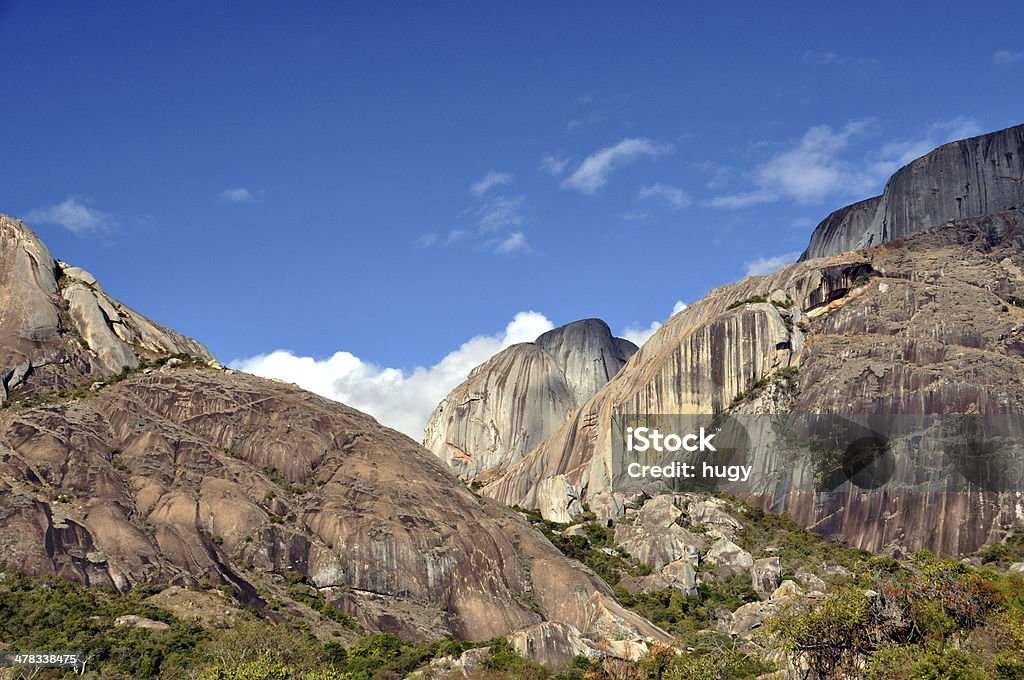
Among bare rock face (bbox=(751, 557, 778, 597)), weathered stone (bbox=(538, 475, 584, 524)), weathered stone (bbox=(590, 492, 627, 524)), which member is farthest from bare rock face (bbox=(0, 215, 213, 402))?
bare rock face (bbox=(751, 557, 778, 597))

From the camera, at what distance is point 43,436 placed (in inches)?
4227

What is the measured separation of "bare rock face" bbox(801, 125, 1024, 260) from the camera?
563 feet

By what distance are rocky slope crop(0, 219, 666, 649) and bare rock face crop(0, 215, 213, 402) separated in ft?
0.91

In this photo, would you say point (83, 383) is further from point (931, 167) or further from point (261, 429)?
point (931, 167)

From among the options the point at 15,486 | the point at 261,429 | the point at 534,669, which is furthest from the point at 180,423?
the point at 534,669

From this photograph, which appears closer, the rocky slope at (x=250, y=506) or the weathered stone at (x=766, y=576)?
the rocky slope at (x=250, y=506)

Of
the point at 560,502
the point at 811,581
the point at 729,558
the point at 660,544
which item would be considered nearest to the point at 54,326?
the point at 560,502

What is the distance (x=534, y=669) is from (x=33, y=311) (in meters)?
66.3

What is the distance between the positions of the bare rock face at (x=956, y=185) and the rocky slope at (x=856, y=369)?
1034cm

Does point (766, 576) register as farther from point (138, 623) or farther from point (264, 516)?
point (138, 623)

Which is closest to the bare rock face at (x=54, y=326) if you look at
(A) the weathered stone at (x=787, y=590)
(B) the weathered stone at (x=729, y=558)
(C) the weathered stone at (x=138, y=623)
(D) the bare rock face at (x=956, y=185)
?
(C) the weathered stone at (x=138, y=623)

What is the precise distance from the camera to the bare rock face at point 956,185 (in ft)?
563

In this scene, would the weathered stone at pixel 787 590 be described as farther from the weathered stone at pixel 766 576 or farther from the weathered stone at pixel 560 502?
the weathered stone at pixel 560 502

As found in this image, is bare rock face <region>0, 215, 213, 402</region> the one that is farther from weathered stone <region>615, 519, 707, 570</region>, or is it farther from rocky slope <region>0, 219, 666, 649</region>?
weathered stone <region>615, 519, 707, 570</region>
